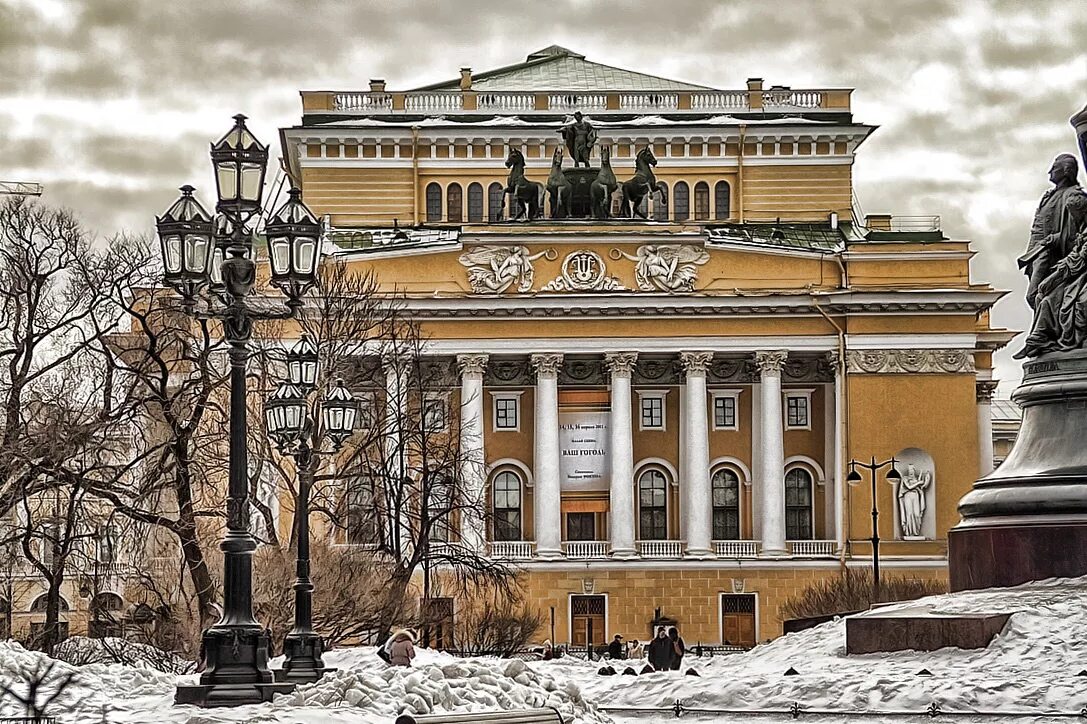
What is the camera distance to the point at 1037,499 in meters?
21.7

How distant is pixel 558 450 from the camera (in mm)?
66812

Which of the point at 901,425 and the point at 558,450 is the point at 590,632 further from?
the point at 901,425

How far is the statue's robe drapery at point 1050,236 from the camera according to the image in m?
23.2


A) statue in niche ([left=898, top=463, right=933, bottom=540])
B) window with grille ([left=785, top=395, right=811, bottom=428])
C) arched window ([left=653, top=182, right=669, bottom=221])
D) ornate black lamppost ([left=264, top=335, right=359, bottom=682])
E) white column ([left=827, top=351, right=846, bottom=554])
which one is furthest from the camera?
arched window ([left=653, top=182, right=669, bottom=221])

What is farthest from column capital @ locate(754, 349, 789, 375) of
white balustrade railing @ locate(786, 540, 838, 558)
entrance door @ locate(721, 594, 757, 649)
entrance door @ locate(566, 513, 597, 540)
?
entrance door @ locate(566, 513, 597, 540)

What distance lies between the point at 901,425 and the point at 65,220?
3144cm

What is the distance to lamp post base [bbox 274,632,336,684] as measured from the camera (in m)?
21.6

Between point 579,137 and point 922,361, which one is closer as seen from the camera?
point 922,361

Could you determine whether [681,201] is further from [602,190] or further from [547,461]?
[547,461]

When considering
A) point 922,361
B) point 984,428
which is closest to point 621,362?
point 922,361

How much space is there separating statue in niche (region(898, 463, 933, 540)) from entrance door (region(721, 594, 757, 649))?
5619 millimetres

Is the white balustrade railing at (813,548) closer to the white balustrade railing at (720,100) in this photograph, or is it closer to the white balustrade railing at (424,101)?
the white balustrade railing at (720,100)

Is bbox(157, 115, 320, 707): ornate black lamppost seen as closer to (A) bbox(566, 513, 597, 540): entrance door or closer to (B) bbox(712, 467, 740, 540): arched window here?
(A) bbox(566, 513, 597, 540): entrance door

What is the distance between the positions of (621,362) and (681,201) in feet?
35.8
